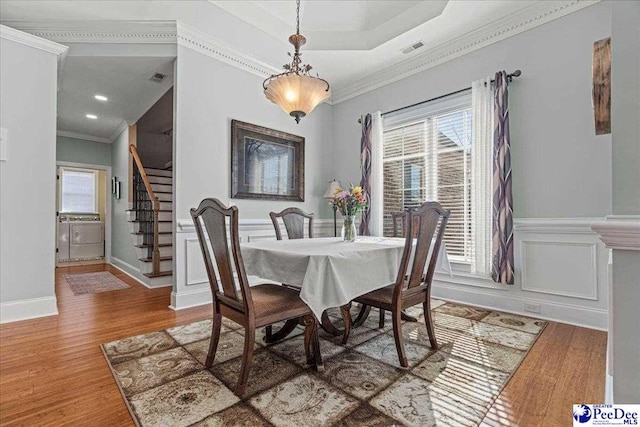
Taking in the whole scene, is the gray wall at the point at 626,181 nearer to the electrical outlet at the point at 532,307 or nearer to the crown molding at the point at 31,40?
the electrical outlet at the point at 532,307

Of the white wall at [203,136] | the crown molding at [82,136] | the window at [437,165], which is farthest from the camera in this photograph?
the crown molding at [82,136]

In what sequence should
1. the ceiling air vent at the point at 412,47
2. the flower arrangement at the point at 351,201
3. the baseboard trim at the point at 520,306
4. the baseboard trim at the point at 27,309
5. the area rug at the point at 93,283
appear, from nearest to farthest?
the flower arrangement at the point at 351,201, the baseboard trim at the point at 520,306, the baseboard trim at the point at 27,309, the ceiling air vent at the point at 412,47, the area rug at the point at 93,283

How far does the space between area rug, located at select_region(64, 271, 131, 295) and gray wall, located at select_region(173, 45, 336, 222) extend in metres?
1.94

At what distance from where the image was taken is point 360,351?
2098mm

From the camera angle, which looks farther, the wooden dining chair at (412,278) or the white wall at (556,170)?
the white wall at (556,170)

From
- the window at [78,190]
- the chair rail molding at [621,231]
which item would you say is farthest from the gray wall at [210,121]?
the window at [78,190]

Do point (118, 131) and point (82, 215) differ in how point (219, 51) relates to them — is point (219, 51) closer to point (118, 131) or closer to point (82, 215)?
point (118, 131)

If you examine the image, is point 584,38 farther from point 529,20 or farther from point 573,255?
point 573,255

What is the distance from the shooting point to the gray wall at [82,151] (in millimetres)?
6090

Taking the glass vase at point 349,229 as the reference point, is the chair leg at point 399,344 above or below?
below

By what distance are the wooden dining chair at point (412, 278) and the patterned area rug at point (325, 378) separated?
232 mm

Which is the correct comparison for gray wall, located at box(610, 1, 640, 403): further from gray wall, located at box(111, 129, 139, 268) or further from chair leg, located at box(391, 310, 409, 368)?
gray wall, located at box(111, 129, 139, 268)

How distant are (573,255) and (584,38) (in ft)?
6.37

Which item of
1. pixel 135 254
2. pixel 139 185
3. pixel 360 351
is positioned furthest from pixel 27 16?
pixel 360 351
